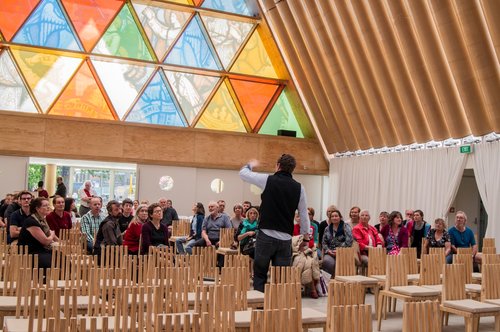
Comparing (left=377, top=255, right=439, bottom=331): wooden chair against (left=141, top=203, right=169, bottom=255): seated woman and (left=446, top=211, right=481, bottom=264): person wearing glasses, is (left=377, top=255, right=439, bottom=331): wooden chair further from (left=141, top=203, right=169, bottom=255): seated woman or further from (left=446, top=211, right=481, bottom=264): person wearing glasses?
(left=446, top=211, right=481, bottom=264): person wearing glasses

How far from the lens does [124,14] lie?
16188mm

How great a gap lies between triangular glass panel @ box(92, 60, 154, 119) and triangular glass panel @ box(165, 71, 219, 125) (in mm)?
795

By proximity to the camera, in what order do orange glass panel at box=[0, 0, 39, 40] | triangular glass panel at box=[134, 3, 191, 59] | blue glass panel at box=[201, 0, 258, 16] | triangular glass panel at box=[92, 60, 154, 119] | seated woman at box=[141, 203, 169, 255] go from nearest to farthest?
seated woman at box=[141, 203, 169, 255] → orange glass panel at box=[0, 0, 39, 40] → triangular glass panel at box=[92, 60, 154, 119] → triangular glass panel at box=[134, 3, 191, 59] → blue glass panel at box=[201, 0, 258, 16]

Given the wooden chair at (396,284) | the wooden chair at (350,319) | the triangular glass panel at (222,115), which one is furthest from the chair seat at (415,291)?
the triangular glass panel at (222,115)

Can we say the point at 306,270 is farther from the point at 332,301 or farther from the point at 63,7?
the point at 63,7

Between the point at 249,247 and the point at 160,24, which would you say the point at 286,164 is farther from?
the point at 160,24

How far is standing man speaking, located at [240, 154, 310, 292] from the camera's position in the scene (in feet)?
20.0

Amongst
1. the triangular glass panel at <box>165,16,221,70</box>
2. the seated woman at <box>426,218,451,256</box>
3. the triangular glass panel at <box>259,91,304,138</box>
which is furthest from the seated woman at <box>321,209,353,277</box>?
the triangular glass panel at <box>165,16,221,70</box>

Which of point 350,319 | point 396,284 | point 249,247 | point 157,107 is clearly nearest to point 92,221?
point 249,247

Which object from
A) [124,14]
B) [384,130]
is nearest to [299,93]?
[384,130]

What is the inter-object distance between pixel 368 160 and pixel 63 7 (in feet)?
27.9

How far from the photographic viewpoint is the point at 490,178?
12156 mm

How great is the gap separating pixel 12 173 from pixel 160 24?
17.5ft

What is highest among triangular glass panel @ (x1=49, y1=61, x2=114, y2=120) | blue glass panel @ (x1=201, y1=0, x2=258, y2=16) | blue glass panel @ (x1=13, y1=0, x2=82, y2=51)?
blue glass panel @ (x1=201, y1=0, x2=258, y2=16)
